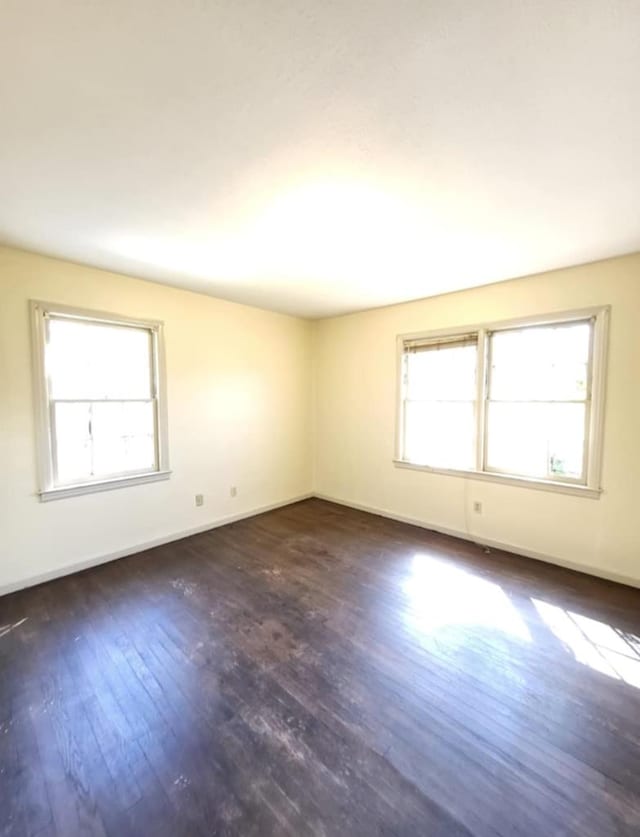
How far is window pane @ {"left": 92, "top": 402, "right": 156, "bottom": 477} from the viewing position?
10.4 ft

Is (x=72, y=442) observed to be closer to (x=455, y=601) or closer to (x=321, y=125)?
(x=321, y=125)

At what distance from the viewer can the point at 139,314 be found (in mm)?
3314

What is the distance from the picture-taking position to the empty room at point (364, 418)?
121cm

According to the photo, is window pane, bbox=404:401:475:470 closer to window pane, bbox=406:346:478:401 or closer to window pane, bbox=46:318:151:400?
window pane, bbox=406:346:478:401

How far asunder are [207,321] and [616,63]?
3.50m

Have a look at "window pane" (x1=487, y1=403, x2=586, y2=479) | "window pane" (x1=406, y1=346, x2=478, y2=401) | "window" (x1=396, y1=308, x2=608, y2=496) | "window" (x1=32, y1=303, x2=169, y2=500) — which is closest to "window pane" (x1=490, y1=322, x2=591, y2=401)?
"window" (x1=396, y1=308, x2=608, y2=496)

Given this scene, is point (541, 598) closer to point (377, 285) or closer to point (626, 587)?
point (626, 587)

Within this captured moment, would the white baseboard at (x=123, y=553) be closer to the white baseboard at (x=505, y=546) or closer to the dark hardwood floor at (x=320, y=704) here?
the dark hardwood floor at (x=320, y=704)

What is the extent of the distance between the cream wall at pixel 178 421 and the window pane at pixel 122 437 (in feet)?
0.72

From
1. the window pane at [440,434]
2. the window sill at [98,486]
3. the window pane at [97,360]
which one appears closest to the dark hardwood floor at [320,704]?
the window sill at [98,486]

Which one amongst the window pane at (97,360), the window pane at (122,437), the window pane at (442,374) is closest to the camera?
the window pane at (97,360)

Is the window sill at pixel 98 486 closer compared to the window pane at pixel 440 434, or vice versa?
the window sill at pixel 98 486

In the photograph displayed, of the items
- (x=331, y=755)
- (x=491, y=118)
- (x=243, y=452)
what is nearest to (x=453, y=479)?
(x=243, y=452)

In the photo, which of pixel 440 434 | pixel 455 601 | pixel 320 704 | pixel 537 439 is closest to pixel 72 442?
pixel 320 704
